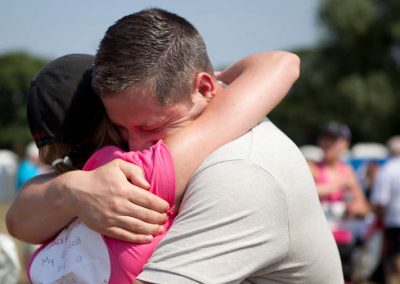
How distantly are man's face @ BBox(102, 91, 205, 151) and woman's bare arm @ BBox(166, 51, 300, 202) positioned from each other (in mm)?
29

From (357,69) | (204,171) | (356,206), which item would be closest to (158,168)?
(204,171)

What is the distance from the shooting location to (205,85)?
5.52 feet

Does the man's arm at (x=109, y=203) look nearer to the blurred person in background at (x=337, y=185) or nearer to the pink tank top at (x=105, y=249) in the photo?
the pink tank top at (x=105, y=249)

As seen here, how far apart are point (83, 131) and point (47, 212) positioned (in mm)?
252

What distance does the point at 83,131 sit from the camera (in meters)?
1.83

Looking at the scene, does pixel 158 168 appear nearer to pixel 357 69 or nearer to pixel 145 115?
pixel 145 115

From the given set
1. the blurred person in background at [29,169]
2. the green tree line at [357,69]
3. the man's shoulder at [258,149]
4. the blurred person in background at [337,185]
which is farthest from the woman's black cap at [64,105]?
the green tree line at [357,69]

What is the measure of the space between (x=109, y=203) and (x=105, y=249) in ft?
0.42

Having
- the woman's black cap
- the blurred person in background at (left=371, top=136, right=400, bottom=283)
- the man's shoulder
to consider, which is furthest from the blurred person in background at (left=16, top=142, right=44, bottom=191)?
the man's shoulder

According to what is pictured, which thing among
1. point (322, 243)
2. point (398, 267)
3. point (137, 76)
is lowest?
point (398, 267)

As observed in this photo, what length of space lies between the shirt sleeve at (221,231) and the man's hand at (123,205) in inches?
2.3

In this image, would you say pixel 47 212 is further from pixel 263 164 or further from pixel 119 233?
pixel 263 164

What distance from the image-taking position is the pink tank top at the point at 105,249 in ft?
5.05

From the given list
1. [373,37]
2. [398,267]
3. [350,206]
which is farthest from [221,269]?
[373,37]
